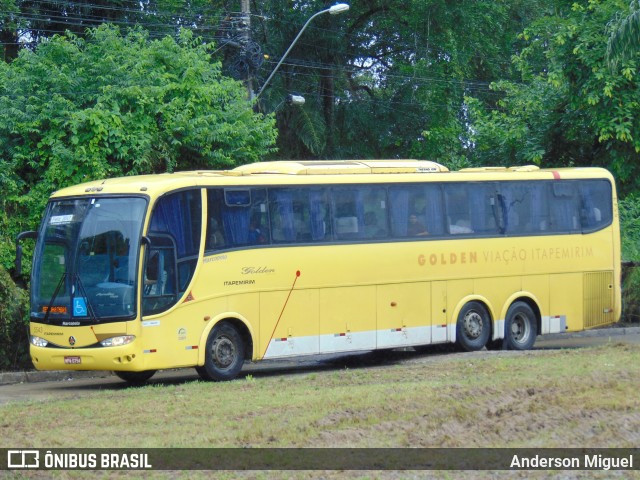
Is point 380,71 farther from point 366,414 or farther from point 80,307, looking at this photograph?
point 366,414

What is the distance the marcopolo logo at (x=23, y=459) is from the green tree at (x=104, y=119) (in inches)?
445

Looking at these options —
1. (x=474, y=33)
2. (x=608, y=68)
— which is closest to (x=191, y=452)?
(x=608, y=68)

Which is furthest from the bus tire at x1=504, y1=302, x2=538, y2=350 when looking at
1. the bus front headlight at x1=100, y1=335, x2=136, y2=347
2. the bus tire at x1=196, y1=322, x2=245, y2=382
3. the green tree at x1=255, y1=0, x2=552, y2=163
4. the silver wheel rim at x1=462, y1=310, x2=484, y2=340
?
the green tree at x1=255, y1=0, x2=552, y2=163

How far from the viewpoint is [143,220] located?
53.3ft

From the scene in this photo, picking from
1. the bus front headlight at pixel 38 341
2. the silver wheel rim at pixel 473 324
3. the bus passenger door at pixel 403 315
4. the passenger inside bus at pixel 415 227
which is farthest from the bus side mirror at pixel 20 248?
the silver wheel rim at pixel 473 324

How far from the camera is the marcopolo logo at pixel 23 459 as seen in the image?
9172 mm

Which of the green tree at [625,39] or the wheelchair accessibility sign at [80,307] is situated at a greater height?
the green tree at [625,39]

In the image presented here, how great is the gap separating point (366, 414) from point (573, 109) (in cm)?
1924

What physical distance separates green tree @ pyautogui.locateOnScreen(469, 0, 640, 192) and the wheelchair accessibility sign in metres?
14.8

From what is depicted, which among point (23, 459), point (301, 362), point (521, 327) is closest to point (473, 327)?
point (521, 327)

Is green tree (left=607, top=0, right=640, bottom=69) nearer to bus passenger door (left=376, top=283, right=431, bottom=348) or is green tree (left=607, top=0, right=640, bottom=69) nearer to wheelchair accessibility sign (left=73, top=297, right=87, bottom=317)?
bus passenger door (left=376, top=283, right=431, bottom=348)

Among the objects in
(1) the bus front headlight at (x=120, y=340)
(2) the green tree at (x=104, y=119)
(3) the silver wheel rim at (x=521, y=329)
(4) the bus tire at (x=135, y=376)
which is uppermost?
(2) the green tree at (x=104, y=119)

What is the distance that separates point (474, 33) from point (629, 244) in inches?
501

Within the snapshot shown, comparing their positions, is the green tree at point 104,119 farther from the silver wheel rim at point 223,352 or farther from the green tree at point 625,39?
the green tree at point 625,39
